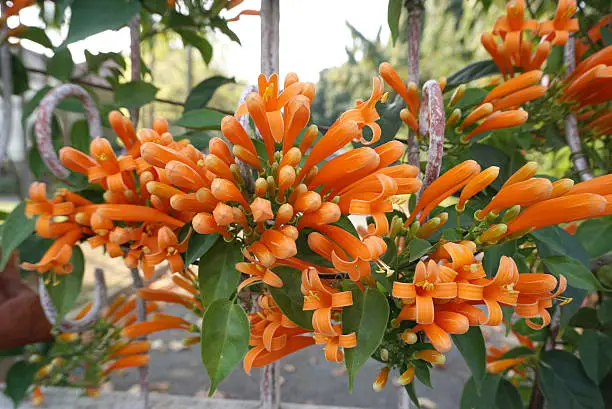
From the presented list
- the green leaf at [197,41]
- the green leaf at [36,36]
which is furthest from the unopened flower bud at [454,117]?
the green leaf at [36,36]

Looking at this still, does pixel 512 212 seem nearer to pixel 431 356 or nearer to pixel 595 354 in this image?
pixel 431 356

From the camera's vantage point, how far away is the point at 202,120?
39 cm

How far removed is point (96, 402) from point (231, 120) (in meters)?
0.58

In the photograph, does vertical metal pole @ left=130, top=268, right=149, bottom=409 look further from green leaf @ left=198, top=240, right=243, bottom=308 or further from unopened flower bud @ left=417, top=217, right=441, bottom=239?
unopened flower bud @ left=417, top=217, right=441, bottom=239

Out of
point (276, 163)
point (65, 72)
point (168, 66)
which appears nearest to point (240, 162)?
point (276, 163)

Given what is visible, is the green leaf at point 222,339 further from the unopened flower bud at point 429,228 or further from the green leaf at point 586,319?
the green leaf at point 586,319

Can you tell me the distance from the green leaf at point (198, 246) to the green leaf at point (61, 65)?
1.48 feet

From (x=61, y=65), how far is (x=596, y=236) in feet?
2.55

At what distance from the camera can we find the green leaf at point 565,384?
492 millimetres

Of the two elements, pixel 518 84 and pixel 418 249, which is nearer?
pixel 418 249

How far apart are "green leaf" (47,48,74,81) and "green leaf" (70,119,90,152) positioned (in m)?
0.09

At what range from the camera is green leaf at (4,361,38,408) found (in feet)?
1.89

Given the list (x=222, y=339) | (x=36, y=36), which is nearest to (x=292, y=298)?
(x=222, y=339)

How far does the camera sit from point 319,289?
9.0 inches
